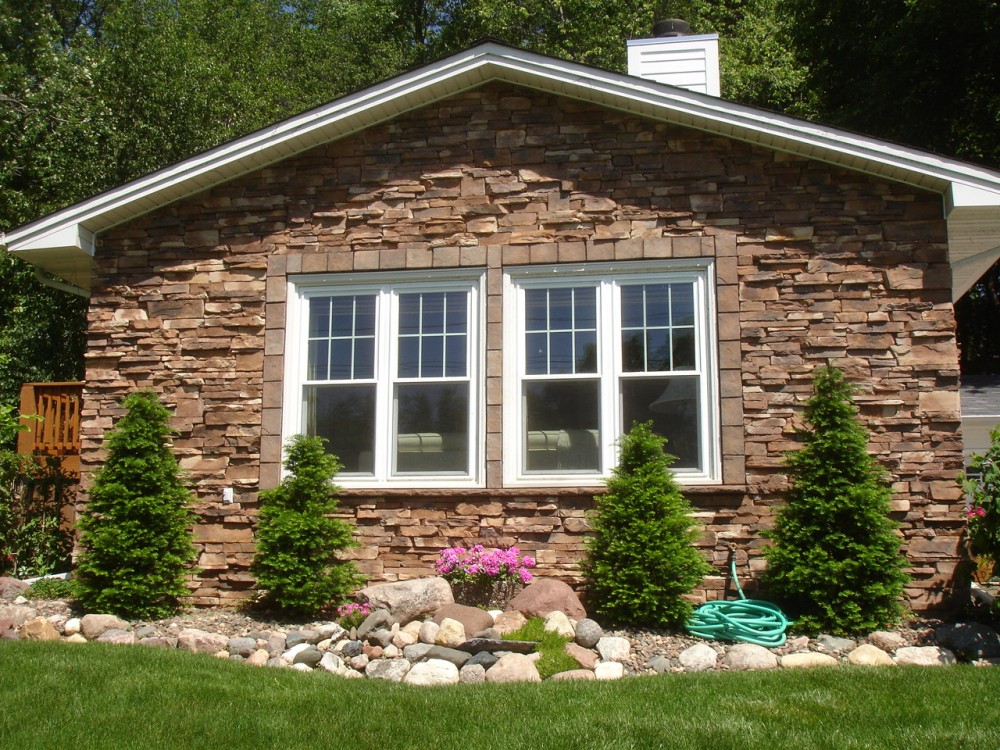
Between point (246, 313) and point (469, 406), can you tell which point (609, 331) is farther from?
point (246, 313)

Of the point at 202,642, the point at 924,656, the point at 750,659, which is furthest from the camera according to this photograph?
the point at 202,642

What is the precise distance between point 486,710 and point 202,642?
Answer: 9.44 feet

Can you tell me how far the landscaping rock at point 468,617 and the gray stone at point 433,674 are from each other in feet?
2.12

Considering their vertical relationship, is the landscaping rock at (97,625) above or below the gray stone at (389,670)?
above

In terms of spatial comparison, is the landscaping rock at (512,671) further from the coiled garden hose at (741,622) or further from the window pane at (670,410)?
the window pane at (670,410)

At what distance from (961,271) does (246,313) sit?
759 cm

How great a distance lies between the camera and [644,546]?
737 centimetres

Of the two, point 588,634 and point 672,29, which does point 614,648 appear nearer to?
point 588,634

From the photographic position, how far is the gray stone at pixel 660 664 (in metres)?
6.49

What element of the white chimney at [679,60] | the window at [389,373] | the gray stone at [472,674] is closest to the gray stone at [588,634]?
the gray stone at [472,674]

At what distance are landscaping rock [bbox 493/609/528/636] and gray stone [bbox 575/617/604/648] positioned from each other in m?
0.45

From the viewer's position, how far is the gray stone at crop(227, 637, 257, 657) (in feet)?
22.7

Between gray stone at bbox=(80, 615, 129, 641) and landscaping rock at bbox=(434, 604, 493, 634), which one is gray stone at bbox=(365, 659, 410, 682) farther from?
gray stone at bbox=(80, 615, 129, 641)

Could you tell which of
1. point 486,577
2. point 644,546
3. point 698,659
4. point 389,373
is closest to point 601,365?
point 644,546
